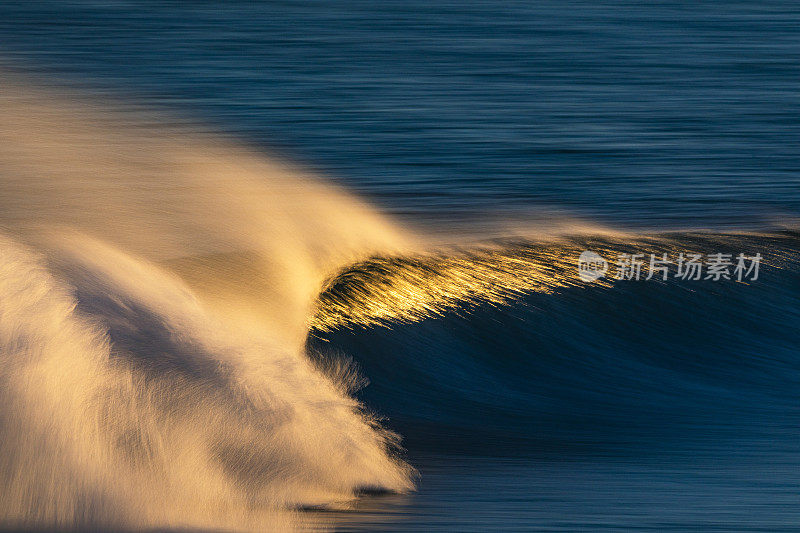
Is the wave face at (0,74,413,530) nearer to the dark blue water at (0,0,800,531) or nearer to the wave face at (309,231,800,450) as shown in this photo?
the dark blue water at (0,0,800,531)

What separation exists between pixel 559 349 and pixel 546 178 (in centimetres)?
347

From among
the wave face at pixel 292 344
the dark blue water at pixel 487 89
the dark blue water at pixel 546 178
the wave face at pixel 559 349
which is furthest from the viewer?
the dark blue water at pixel 487 89

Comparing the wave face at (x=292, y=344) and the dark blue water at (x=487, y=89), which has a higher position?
the dark blue water at (x=487, y=89)

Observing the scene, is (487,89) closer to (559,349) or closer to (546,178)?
(546,178)

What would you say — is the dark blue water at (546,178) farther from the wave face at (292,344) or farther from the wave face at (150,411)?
the wave face at (150,411)

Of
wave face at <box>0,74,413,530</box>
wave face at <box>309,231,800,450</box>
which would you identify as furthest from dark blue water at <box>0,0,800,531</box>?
wave face at <box>0,74,413,530</box>

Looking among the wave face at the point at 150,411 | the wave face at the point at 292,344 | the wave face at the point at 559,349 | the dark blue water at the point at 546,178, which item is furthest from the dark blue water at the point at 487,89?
the wave face at the point at 150,411

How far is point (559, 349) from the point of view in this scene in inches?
226

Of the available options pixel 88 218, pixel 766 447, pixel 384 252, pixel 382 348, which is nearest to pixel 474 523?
pixel 766 447

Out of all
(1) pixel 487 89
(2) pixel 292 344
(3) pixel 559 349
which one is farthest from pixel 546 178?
(2) pixel 292 344

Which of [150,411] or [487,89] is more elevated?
[487,89]

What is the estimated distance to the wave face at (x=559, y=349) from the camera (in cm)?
472

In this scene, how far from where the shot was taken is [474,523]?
357 centimetres

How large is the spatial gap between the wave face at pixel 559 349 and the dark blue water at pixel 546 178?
0.05 feet
